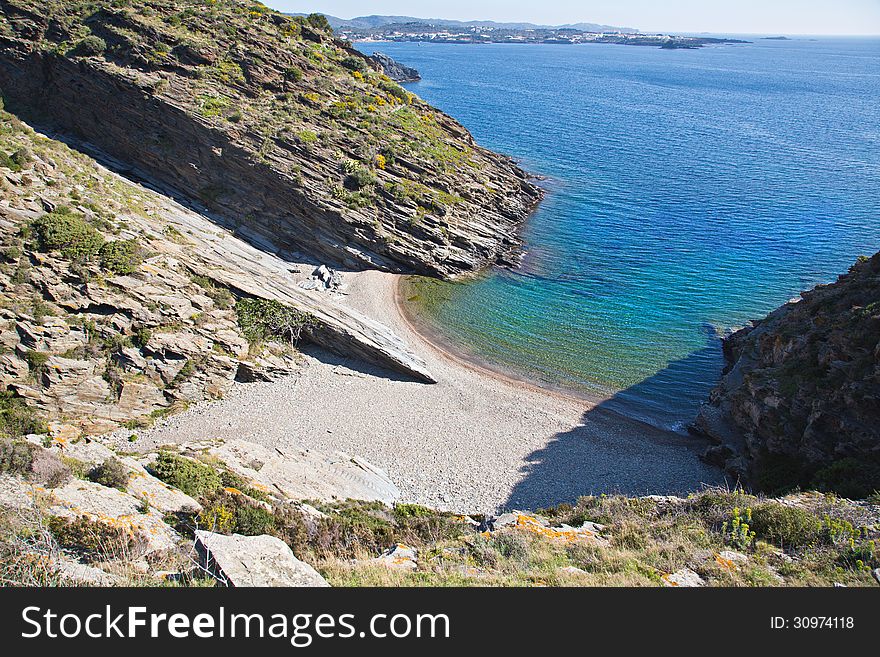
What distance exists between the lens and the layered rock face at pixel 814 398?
18.7 metres

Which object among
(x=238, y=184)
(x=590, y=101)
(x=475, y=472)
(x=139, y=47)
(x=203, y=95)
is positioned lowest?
(x=475, y=472)

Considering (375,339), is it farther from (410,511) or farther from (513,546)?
(513,546)

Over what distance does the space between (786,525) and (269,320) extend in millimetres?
23810

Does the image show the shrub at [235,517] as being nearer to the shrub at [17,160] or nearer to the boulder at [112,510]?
the boulder at [112,510]

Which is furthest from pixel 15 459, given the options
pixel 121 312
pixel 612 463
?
pixel 612 463

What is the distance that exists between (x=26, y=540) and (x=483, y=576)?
8978 mm

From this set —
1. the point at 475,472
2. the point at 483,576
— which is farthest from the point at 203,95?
the point at 483,576

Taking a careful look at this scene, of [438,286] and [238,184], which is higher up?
[238,184]

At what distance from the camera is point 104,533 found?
11.8 meters

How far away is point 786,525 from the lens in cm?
1345

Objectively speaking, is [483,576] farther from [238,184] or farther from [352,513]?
[238,184]

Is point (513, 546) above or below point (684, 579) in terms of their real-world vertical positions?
below

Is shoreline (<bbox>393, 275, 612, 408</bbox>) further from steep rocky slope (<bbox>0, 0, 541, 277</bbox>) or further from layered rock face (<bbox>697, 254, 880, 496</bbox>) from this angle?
steep rocky slope (<bbox>0, 0, 541, 277</bbox>)

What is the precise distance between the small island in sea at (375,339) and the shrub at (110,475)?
0.19 ft
